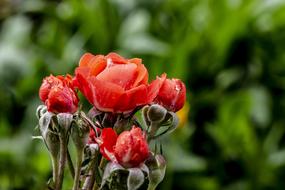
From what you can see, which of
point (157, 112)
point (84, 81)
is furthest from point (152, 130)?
point (84, 81)

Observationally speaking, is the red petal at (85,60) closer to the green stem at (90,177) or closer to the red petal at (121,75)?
the red petal at (121,75)

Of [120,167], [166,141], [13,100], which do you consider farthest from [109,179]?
[13,100]

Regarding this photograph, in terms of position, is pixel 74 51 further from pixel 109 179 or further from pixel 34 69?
pixel 109 179

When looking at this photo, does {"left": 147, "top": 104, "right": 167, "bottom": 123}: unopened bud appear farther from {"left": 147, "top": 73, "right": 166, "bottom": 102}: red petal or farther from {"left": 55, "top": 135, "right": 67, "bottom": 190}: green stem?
{"left": 55, "top": 135, "right": 67, "bottom": 190}: green stem

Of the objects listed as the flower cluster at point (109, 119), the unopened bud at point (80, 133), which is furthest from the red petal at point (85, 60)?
the unopened bud at point (80, 133)

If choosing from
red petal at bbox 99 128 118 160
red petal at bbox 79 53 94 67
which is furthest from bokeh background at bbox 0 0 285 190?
red petal at bbox 99 128 118 160

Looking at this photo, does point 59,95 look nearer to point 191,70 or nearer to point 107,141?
point 107,141
